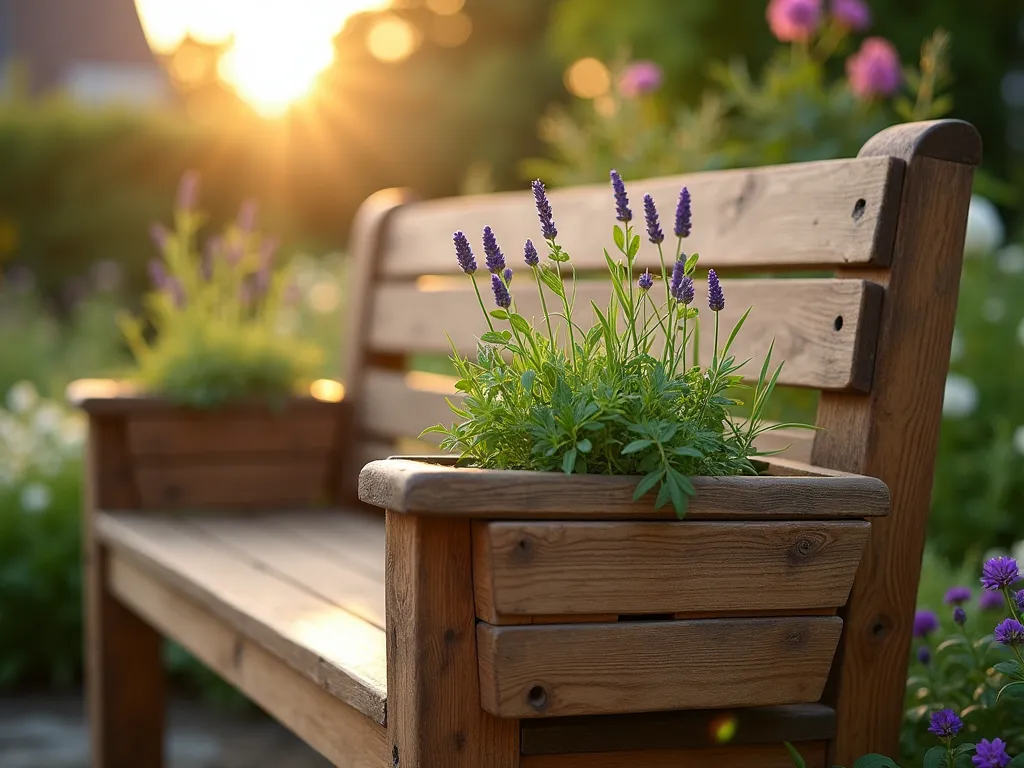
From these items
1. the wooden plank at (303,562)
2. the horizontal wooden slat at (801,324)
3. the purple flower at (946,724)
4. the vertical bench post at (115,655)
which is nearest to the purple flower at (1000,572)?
the purple flower at (946,724)

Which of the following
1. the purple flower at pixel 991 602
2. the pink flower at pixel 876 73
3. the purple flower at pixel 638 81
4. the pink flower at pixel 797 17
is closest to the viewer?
the purple flower at pixel 991 602

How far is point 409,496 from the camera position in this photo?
1307 millimetres

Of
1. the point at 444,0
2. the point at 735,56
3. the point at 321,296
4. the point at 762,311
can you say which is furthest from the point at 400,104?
the point at 762,311

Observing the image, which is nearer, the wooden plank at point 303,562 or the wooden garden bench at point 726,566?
the wooden garden bench at point 726,566

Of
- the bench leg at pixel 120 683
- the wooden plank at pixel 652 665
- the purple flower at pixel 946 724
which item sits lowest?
the bench leg at pixel 120 683

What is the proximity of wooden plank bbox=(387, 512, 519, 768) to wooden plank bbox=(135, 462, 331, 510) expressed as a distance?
1.72 metres

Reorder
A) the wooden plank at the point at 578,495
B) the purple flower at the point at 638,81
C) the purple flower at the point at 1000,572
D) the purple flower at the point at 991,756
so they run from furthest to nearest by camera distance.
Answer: the purple flower at the point at 638,81 → the purple flower at the point at 1000,572 → the purple flower at the point at 991,756 → the wooden plank at the point at 578,495

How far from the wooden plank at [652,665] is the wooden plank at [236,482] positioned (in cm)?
180

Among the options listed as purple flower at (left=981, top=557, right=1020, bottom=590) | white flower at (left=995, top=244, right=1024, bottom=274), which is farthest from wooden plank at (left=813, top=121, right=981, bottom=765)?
white flower at (left=995, top=244, right=1024, bottom=274)

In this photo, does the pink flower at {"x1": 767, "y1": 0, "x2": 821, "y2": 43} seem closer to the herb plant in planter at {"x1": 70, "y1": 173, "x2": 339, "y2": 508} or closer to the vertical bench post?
the herb plant in planter at {"x1": 70, "y1": 173, "x2": 339, "y2": 508}

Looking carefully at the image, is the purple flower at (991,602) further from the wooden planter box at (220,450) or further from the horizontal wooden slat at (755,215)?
the wooden planter box at (220,450)

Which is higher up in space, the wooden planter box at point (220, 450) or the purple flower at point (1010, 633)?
the purple flower at point (1010, 633)

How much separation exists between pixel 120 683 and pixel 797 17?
2403 millimetres

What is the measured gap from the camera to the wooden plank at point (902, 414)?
163 centimetres
